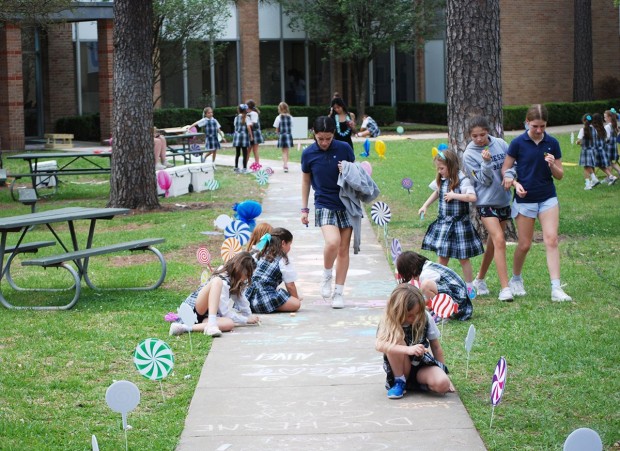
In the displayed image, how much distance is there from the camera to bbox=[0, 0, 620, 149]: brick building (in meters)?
37.8

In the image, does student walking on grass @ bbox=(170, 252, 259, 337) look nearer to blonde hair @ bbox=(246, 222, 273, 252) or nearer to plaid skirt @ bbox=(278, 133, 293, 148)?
blonde hair @ bbox=(246, 222, 273, 252)

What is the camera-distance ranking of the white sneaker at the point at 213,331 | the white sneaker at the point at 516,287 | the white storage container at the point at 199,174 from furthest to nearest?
the white storage container at the point at 199,174 → the white sneaker at the point at 516,287 → the white sneaker at the point at 213,331

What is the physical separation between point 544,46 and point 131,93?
29.8m

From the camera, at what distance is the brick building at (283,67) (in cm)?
3781

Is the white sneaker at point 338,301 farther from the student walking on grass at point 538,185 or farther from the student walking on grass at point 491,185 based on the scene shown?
the student walking on grass at point 538,185

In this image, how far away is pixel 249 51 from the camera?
41.4 metres

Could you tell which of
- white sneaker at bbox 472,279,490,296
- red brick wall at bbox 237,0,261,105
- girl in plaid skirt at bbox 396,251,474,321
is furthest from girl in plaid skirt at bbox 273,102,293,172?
red brick wall at bbox 237,0,261,105

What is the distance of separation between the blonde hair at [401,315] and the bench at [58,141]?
1096 inches

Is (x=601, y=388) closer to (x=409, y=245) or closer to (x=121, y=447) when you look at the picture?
(x=121, y=447)

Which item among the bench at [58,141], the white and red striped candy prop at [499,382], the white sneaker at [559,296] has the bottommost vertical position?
the white sneaker at [559,296]

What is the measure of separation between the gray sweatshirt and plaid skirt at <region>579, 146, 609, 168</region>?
35.3 feet

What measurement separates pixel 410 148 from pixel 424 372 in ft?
78.9

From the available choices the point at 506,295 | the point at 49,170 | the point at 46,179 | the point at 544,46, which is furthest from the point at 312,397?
the point at 544,46

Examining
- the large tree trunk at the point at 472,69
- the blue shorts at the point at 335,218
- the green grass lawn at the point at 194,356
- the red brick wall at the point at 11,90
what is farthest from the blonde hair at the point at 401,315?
the red brick wall at the point at 11,90
